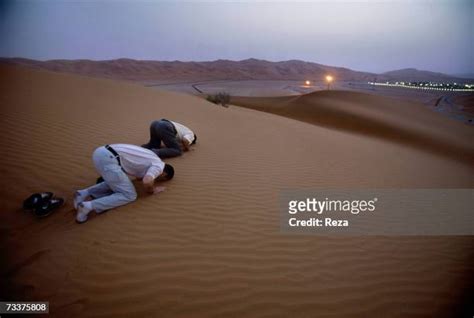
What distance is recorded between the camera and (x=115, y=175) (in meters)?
3.30

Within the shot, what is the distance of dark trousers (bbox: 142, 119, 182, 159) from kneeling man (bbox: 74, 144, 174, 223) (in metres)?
1.44

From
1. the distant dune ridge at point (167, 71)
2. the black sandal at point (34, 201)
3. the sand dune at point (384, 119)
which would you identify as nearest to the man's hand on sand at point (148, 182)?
the black sandal at point (34, 201)

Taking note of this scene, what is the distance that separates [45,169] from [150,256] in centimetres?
291

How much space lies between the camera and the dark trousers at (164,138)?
5062 millimetres

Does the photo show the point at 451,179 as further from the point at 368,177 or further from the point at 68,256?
the point at 68,256

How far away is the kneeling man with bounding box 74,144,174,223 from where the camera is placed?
325 centimetres

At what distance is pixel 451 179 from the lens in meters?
6.08

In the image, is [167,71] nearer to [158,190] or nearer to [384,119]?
[384,119]

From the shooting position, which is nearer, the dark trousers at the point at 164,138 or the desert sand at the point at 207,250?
the desert sand at the point at 207,250

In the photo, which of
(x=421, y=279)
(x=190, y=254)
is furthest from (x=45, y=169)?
(x=421, y=279)

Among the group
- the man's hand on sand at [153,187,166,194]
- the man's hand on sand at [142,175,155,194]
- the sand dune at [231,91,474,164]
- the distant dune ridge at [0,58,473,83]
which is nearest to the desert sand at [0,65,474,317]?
the man's hand on sand at [153,187,166,194]

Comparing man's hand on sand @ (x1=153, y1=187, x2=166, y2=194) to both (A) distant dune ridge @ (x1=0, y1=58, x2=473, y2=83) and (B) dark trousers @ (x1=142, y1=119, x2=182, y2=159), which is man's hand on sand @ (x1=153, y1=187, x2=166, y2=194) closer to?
(B) dark trousers @ (x1=142, y1=119, x2=182, y2=159)

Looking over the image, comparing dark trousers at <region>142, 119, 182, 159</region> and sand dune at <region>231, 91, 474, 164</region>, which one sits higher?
sand dune at <region>231, 91, 474, 164</region>

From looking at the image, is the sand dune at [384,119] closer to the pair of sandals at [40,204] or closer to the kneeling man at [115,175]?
the kneeling man at [115,175]
